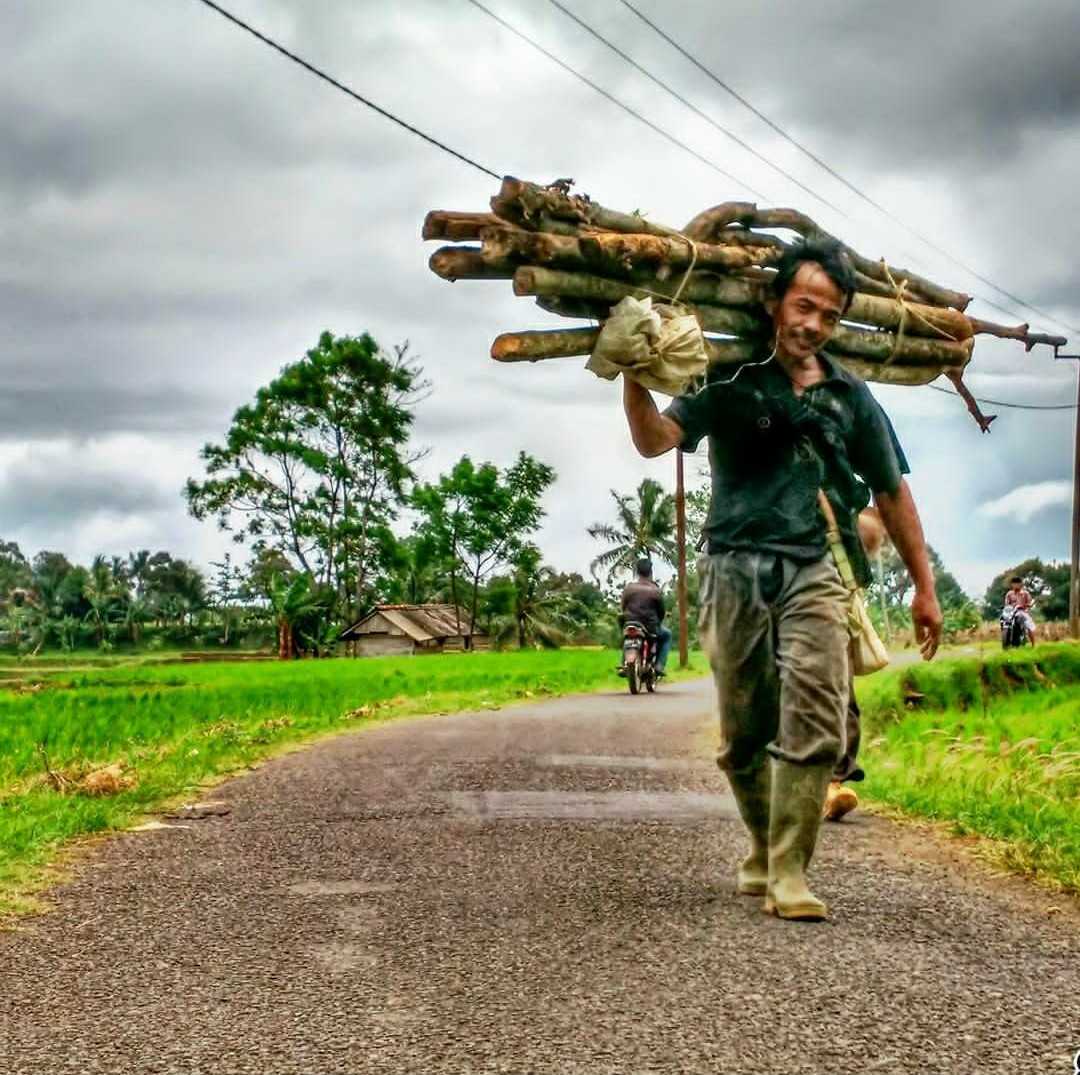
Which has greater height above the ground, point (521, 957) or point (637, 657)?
point (637, 657)

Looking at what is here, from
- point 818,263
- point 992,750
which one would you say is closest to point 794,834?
point 818,263

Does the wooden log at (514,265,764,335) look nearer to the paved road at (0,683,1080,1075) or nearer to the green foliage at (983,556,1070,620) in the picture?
the paved road at (0,683,1080,1075)

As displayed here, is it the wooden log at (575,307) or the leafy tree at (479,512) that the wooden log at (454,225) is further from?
the leafy tree at (479,512)

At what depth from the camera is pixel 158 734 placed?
488 inches

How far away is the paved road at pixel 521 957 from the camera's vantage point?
3.09 m

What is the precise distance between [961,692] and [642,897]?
8.46 meters

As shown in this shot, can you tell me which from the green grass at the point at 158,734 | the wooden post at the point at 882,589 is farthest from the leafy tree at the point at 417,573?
the wooden post at the point at 882,589

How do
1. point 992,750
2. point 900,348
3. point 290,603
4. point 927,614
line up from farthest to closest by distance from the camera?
point 290,603, point 992,750, point 900,348, point 927,614

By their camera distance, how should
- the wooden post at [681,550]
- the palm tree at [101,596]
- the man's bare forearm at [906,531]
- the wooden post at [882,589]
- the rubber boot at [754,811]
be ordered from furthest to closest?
1. the palm tree at [101,596]
2. the wooden post at [681,550]
3. the wooden post at [882,589]
4. the man's bare forearm at [906,531]
5. the rubber boot at [754,811]

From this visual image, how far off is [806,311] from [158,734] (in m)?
8.95

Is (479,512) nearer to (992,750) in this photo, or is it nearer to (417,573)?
(417,573)

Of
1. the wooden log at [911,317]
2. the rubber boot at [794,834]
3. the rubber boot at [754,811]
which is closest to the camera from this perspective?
the rubber boot at [794,834]

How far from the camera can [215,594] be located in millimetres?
82562

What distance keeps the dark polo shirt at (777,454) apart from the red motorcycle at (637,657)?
15188mm
